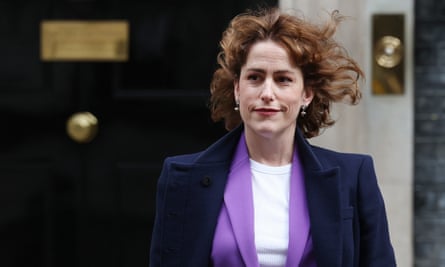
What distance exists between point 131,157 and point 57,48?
635mm

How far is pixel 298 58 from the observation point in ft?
8.42

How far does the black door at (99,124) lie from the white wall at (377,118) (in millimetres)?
557

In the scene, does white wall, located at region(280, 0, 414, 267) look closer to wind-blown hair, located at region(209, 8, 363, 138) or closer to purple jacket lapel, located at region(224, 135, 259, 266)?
wind-blown hair, located at region(209, 8, 363, 138)

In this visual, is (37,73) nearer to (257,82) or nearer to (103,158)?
(103,158)

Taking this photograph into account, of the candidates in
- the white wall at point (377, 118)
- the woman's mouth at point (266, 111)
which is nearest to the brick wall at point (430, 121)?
the white wall at point (377, 118)

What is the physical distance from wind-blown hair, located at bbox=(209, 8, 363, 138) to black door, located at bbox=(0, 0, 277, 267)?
1.68 meters

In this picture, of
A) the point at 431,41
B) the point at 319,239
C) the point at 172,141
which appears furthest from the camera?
the point at 172,141

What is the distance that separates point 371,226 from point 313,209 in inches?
6.8

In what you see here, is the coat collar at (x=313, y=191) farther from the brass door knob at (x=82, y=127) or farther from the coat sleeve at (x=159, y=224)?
the brass door knob at (x=82, y=127)

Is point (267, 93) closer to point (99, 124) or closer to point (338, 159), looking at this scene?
point (338, 159)

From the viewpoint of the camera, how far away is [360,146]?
13.9ft

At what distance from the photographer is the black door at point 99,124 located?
14.8 ft

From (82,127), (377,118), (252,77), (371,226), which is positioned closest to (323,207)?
(371,226)

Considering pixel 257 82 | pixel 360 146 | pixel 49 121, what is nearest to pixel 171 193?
pixel 257 82
